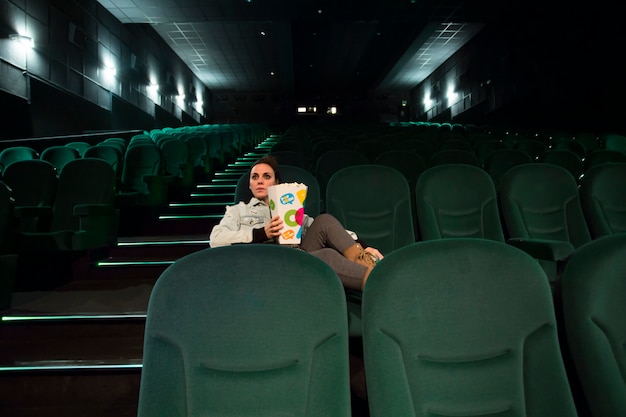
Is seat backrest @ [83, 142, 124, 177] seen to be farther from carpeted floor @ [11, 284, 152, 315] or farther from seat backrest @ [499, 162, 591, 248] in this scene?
seat backrest @ [499, 162, 591, 248]

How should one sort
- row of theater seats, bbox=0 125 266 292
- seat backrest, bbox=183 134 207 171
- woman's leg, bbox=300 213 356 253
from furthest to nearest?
seat backrest, bbox=183 134 207 171
row of theater seats, bbox=0 125 266 292
woman's leg, bbox=300 213 356 253

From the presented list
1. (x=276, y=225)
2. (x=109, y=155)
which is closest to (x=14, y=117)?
(x=109, y=155)

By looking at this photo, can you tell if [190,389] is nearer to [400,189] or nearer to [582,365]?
[582,365]

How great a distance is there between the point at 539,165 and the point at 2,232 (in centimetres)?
240

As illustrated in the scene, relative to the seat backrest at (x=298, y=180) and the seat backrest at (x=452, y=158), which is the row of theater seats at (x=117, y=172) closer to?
the seat backrest at (x=298, y=180)

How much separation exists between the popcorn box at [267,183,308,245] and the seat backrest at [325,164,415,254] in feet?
2.48

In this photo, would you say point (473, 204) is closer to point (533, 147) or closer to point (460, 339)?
point (460, 339)

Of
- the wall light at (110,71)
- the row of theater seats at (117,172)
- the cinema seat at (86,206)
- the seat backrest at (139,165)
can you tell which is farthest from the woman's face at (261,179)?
the wall light at (110,71)

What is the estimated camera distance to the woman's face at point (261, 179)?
87.3 inches

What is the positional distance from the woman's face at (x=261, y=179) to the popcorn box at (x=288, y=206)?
0.60 meters

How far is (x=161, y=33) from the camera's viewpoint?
12250 millimetres

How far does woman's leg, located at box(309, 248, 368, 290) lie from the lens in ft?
5.60

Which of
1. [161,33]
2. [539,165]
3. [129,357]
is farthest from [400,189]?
[161,33]

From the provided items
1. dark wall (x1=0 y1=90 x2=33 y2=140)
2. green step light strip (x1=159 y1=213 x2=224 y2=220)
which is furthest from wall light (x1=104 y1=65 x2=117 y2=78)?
green step light strip (x1=159 y1=213 x2=224 y2=220)
